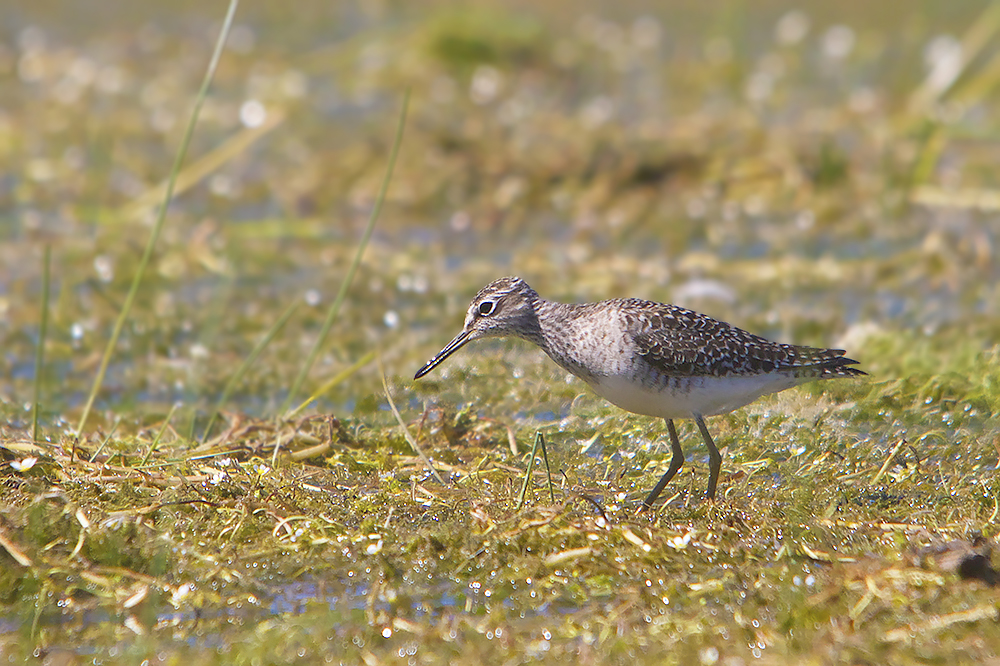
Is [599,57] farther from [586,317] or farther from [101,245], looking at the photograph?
[586,317]

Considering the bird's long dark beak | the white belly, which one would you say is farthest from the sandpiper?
the bird's long dark beak

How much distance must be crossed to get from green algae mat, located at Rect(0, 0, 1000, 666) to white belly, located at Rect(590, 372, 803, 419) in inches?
13.9

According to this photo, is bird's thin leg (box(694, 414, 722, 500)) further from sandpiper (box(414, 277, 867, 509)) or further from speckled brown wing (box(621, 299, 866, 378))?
speckled brown wing (box(621, 299, 866, 378))

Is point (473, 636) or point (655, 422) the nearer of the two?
point (473, 636)

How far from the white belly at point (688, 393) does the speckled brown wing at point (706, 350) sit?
1.6 inches

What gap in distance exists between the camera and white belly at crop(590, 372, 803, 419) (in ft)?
16.9

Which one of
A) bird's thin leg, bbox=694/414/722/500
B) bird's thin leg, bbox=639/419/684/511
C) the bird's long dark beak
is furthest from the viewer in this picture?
the bird's long dark beak

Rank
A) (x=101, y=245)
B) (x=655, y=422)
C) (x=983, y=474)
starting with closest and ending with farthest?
1. (x=983, y=474)
2. (x=655, y=422)
3. (x=101, y=245)

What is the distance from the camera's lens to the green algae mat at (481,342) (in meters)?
Result: 4.41

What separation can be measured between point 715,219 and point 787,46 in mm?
4749

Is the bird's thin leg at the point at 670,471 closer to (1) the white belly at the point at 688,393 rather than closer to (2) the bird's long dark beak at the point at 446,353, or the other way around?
(1) the white belly at the point at 688,393

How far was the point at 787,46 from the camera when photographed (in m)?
14.0

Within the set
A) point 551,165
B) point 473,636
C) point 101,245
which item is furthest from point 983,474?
point 101,245

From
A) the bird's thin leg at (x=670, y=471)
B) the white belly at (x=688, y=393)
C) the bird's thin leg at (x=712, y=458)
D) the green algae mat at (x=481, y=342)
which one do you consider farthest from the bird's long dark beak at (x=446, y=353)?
the bird's thin leg at (x=712, y=458)
